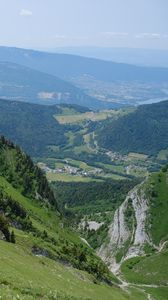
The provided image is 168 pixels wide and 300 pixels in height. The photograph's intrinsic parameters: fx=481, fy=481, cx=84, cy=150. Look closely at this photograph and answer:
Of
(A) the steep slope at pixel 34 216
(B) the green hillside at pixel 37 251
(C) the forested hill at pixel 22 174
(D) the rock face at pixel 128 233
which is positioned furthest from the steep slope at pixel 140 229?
(C) the forested hill at pixel 22 174

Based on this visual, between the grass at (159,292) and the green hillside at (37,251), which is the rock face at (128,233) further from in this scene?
the grass at (159,292)

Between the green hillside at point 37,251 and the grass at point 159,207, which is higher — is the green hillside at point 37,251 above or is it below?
above

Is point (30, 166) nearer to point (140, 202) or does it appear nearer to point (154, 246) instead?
point (140, 202)

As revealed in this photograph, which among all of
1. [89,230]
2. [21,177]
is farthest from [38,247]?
[89,230]

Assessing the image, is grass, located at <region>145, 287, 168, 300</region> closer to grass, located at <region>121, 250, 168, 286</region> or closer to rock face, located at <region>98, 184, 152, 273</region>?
grass, located at <region>121, 250, 168, 286</region>

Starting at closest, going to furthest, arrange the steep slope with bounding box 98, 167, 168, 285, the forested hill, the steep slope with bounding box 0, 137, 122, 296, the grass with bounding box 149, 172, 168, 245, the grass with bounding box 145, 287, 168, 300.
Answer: the steep slope with bounding box 0, 137, 122, 296 < the grass with bounding box 145, 287, 168, 300 < the steep slope with bounding box 98, 167, 168, 285 < the grass with bounding box 149, 172, 168, 245 < the forested hill

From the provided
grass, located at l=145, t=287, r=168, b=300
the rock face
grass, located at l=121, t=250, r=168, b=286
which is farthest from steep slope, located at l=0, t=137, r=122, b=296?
the rock face

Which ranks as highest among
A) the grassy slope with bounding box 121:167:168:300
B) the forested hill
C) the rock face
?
the forested hill

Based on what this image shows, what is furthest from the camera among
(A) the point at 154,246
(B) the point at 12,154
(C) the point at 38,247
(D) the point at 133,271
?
(B) the point at 12,154
